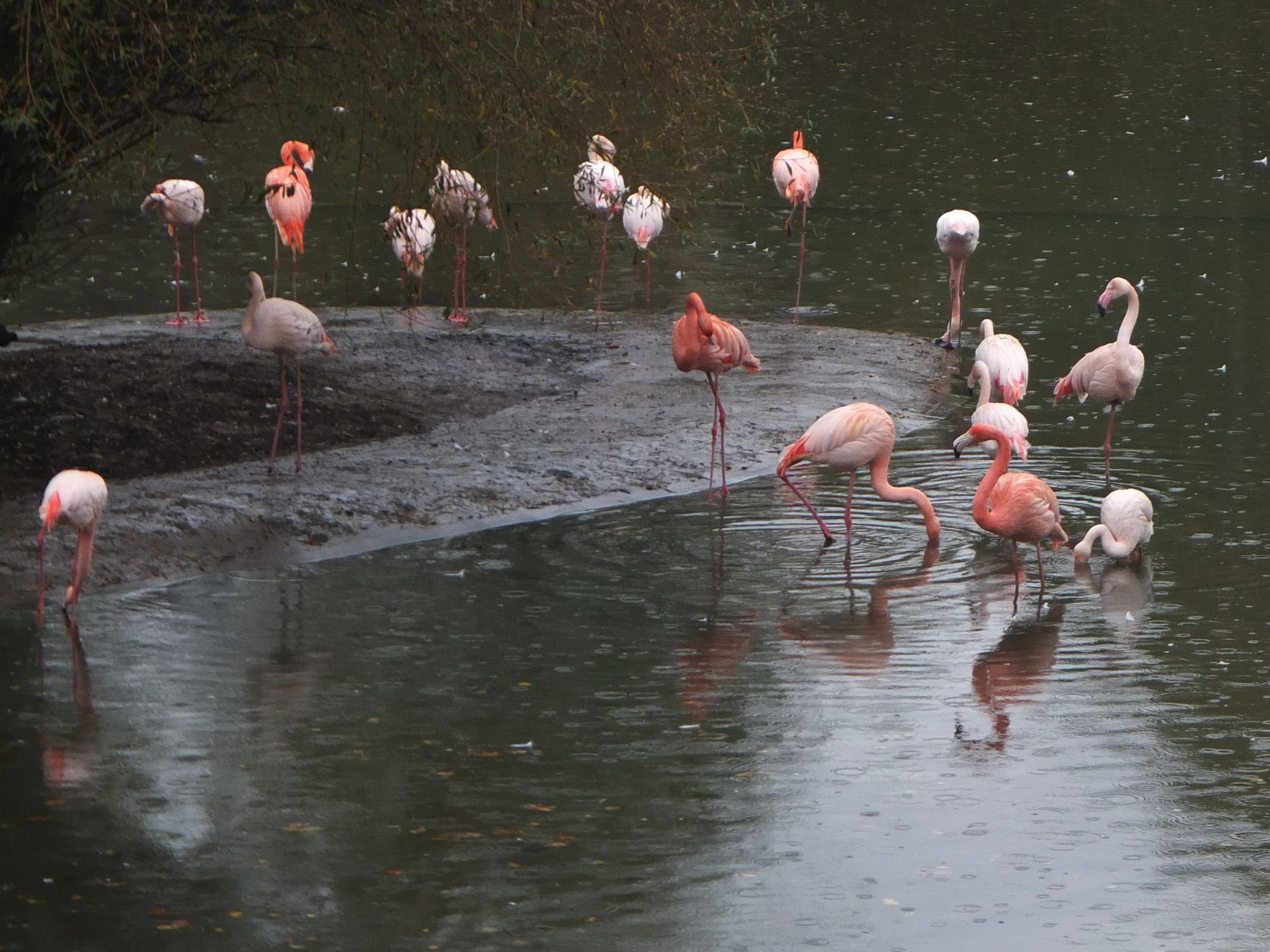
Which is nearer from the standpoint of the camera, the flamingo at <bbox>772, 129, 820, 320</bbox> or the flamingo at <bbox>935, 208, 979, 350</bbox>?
the flamingo at <bbox>935, 208, 979, 350</bbox>

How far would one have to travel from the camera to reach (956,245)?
11.8 metres

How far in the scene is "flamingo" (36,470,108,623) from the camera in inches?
254

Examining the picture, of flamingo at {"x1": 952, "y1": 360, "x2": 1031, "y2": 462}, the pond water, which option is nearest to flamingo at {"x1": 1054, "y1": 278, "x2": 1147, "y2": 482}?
the pond water

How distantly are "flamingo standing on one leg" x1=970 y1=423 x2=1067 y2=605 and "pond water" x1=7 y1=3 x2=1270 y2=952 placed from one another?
0.70ft

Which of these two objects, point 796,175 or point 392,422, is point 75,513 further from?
point 796,175

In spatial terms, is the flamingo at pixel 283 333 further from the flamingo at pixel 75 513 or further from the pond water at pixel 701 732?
the flamingo at pixel 75 513

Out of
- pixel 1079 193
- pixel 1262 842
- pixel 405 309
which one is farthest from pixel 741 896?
pixel 1079 193

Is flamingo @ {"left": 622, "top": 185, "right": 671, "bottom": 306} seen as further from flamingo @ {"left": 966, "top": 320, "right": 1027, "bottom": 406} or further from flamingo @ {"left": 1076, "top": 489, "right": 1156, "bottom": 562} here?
flamingo @ {"left": 1076, "top": 489, "right": 1156, "bottom": 562}

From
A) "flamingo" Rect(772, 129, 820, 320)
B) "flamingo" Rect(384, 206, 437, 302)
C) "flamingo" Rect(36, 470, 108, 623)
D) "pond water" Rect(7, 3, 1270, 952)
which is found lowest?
"pond water" Rect(7, 3, 1270, 952)

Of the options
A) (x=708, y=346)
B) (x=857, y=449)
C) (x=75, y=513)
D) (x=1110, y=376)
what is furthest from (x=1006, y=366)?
(x=75, y=513)

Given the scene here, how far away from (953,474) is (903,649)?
2560 mm

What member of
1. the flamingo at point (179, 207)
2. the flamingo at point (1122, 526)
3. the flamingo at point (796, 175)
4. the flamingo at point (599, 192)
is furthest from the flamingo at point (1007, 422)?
the flamingo at point (179, 207)

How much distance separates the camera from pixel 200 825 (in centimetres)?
477

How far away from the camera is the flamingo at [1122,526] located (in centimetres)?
700
